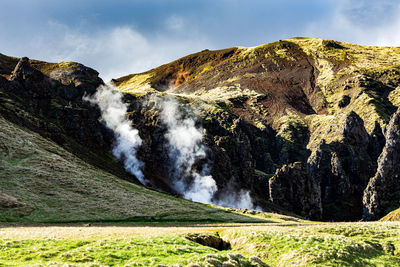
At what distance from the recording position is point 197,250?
31.4 metres

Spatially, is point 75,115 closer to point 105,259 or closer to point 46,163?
point 46,163

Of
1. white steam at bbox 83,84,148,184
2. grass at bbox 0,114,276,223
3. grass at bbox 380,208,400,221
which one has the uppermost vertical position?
white steam at bbox 83,84,148,184

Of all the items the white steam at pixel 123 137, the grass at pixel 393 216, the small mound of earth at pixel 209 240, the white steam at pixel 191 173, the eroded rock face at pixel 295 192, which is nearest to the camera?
the small mound of earth at pixel 209 240

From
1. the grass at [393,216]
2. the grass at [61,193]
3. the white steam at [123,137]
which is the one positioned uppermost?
the white steam at [123,137]

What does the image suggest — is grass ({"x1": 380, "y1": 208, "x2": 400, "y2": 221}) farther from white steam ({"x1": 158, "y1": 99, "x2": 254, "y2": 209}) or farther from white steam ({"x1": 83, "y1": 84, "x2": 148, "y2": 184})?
white steam ({"x1": 83, "y1": 84, "x2": 148, "y2": 184})

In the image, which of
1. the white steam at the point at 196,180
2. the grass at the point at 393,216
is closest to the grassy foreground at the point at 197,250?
the white steam at the point at 196,180

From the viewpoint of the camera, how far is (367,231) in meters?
45.5

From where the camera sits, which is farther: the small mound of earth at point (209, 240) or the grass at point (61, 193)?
the grass at point (61, 193)

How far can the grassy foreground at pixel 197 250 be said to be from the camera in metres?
25.4

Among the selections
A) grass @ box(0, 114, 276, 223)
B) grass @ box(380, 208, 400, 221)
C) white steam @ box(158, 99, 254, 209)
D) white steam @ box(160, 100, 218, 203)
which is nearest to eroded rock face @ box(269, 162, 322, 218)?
white steam @ box(158, 99, 254, 209)

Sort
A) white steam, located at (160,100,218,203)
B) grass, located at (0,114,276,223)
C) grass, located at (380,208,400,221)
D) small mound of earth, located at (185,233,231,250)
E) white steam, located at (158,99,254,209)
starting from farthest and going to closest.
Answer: grass, located at (380,208,400,221), white steam, located at (160,100,218,203), white steam, located at (158,99,254,209), grass, located at (0,114,276,223), small mound of earth, located at (185,233,231,250)

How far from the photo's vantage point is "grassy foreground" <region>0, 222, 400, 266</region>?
25.4 meters

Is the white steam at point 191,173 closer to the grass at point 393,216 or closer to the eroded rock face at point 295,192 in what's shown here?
the eroded rock face at point 295,192

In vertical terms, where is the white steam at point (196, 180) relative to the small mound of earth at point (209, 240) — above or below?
above
